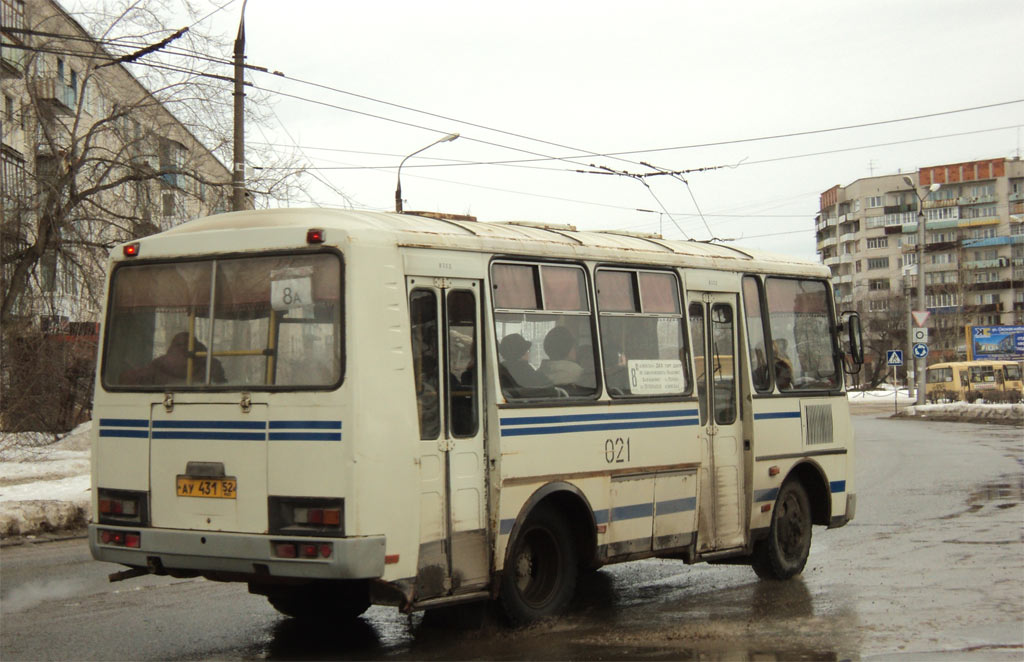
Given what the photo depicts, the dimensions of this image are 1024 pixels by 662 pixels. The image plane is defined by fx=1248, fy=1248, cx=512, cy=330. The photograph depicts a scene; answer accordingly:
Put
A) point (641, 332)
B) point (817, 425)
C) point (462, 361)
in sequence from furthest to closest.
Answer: point (817, 425) < point (641, 332) < point (462, 361)

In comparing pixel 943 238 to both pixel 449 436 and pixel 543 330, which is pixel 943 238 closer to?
pixel 543 330

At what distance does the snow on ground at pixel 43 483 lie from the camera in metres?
14.9

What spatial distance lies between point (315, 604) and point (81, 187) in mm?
18870

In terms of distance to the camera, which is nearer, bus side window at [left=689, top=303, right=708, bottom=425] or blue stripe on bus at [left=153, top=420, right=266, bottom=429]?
blue stripe on bus at [left=153, top=420, right=266, bottom=429]

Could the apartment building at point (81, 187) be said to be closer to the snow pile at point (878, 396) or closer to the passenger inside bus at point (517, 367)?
the passenger inside bus at point (517, 367)

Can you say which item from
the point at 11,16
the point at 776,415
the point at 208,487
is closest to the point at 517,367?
the point at 208,487

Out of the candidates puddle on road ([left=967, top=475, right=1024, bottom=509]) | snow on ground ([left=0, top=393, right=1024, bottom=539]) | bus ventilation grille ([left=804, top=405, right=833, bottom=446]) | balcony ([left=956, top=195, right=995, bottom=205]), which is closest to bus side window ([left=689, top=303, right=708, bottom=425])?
bus ventilation grille ([left=804, top=405, right=833, bottom=446])

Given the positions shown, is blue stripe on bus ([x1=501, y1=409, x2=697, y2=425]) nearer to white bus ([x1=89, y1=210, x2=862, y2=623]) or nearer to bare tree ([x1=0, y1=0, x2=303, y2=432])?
white bus ([x1=89, y1=210, x2=862, y2=623])

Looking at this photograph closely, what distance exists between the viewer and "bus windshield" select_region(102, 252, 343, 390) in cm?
750

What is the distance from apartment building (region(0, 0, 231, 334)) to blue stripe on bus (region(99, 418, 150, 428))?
56.1ft

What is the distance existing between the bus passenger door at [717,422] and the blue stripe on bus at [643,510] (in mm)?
234

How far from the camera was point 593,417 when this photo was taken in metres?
9.05

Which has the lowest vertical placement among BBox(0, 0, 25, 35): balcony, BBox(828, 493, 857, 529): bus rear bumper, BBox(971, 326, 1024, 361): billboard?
BBox(828, 493, 857, 529): bus rear bumper

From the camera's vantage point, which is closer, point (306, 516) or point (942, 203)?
point (306, 516)
